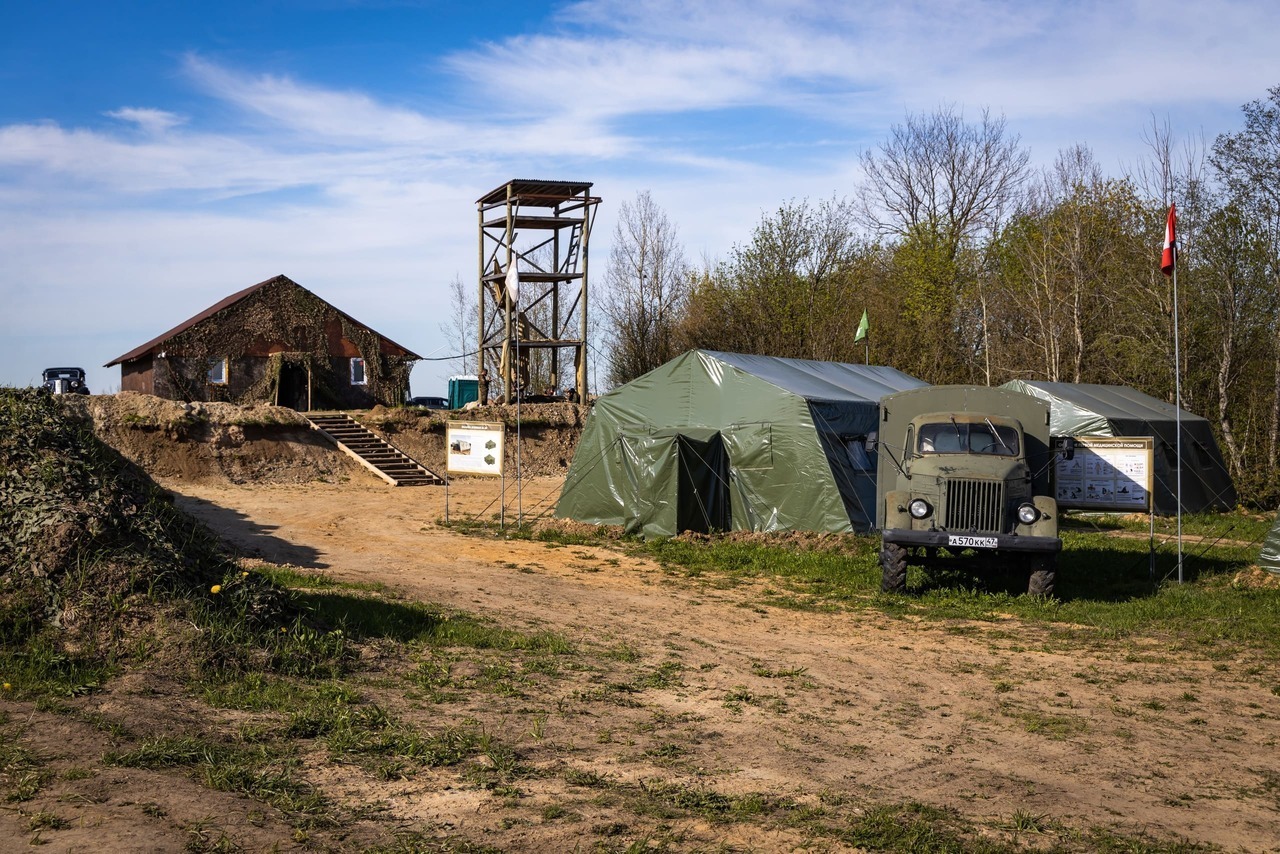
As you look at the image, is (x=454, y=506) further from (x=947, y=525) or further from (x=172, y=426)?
(x=947, y=525)

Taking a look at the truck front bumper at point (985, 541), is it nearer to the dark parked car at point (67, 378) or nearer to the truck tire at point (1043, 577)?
the truck tire at point (1043, 577)

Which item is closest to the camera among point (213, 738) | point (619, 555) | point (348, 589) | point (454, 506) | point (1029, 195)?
point (213, 738)

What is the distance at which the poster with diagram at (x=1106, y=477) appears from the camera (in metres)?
14.5

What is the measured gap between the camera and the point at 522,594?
13.1 metres

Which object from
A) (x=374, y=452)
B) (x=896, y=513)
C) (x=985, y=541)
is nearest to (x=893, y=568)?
(x=896, y=513)

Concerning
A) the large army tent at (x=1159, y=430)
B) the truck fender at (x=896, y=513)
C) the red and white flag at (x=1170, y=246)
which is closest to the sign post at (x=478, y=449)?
the truck fender at (x=896, y=513)

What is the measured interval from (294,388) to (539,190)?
11639mm

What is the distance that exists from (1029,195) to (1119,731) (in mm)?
38996

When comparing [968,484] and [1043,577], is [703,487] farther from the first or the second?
[1043,577]

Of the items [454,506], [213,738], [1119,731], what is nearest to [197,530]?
[213,738]

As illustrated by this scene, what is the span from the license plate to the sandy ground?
970mm

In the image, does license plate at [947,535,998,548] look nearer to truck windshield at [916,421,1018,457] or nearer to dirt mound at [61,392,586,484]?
truck windshield at [916,421,1018,457]

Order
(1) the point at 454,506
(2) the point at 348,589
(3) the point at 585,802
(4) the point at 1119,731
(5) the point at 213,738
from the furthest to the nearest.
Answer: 1. (1) the point at 454,506
2. (2) the point at 348,589
3. (4) the point at 1119,731
4. (5) the point at 213,738
5. (3) the point at 585,802

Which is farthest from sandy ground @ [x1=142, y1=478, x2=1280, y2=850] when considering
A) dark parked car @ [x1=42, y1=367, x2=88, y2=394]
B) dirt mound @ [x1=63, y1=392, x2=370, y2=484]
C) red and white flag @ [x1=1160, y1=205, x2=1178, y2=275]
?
dark parked car @ [x1=42, y1=367, x2=88, y2=394]
